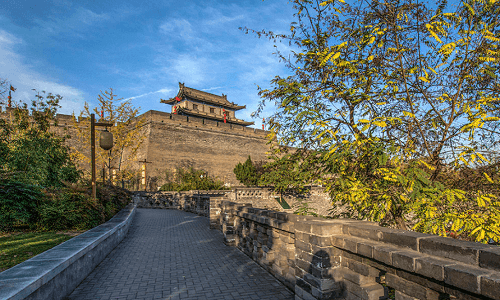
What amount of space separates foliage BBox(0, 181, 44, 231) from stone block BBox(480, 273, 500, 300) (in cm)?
859

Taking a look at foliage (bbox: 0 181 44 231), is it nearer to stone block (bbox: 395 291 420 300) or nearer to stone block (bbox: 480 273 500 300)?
stone block (bbox: 395 291 420 300)

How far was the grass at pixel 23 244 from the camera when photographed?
457 centimetres

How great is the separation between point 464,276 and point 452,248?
28 cm

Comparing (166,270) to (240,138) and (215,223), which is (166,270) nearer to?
(215,223)

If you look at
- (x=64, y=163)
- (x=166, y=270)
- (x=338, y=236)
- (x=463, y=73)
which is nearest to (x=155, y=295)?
(x=166, y=270)

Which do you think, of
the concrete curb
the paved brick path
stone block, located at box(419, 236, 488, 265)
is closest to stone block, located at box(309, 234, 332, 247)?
stone block, located at box(419, 236, 488, 265)

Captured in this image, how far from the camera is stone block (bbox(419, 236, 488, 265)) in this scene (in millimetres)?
2066

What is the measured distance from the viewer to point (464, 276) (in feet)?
6.43

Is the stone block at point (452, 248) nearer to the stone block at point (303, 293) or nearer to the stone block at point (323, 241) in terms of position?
the stone block at point (323, 241)

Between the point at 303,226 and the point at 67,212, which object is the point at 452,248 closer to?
the point at 303,226

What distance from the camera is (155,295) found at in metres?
4.45

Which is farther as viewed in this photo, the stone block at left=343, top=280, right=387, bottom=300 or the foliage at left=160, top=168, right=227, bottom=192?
the foliage at left=160, top=168, right=227, bottom=192

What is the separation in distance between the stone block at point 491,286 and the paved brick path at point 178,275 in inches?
121

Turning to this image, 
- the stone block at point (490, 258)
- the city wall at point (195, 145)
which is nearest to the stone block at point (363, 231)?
the stone block at point (490, 258)
